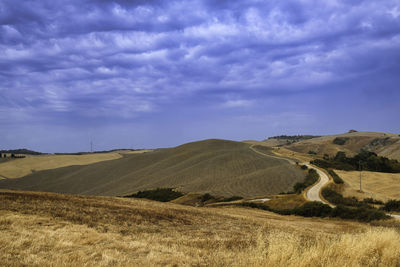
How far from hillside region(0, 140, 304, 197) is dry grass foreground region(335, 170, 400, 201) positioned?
32.3 feet

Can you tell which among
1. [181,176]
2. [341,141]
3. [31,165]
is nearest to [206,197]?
[181,176]

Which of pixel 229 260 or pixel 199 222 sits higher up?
pixel 229 260

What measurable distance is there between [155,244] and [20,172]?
128 metres

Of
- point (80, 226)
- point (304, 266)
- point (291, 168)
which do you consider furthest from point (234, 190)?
point (304, 266)

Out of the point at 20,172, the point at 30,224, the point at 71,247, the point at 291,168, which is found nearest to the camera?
the point at 71,247

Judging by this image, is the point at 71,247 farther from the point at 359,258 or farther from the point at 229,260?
the point at 359,258

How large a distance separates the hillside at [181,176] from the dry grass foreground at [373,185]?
9833 millimetres

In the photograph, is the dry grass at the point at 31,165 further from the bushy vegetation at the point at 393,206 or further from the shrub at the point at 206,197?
the bushy vegetation at the point at 393,206

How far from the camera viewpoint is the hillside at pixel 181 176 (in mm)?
59469

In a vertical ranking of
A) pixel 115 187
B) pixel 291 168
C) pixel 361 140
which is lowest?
pixel 115 187

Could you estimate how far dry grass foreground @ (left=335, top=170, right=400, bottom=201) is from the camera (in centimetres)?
4834

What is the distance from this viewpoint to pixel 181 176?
75.4 metres

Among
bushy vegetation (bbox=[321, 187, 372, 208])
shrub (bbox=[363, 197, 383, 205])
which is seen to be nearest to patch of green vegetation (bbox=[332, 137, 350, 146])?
bushy vegetation (bbox=[321, 187, 372, 208])

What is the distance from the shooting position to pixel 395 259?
25.3 ft
